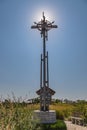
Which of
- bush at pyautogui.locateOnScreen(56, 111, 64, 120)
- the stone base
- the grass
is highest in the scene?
bush at pyautogui.locateOnScreen(56, 111, 64, 120)

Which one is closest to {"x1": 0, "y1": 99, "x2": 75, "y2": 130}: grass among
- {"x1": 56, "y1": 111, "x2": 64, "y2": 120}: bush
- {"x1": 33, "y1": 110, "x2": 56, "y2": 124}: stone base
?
{"x1": 33, "y1": 110, "x2": 56, "y2": 124}: stone base

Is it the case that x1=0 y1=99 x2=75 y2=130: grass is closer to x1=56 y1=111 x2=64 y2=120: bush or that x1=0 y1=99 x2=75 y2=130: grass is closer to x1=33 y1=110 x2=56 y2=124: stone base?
x1=33 y1=110 x2=56 y2=124: stone base

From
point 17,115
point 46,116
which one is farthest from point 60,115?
point 17,115

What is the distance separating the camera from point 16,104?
11.6 metres

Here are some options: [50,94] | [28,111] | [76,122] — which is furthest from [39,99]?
[28,111]

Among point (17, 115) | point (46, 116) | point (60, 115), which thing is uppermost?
point (60, 115)

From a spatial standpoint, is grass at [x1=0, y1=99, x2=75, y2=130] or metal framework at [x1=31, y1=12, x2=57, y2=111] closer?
grass at [x1=0, y1=99, x2=75, y2=130]

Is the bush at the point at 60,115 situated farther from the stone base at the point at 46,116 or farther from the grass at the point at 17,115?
the grass at the point at 17,115

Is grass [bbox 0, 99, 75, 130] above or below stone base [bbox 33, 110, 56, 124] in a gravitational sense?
below

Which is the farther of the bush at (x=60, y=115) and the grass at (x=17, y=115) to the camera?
the bush at (x=60, y=115)

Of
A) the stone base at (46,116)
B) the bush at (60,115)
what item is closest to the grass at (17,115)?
the stone base at (46,116)

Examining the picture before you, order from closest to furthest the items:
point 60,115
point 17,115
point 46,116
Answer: point 17,115
point 46,116
point 60,115

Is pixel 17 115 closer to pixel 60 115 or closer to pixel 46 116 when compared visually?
pixel 46 116

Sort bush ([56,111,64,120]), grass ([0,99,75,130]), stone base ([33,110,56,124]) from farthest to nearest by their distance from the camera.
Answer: bush ([56,111,64,120])
stone base ([33,110,56,124])
grass ([0,99,75,130])
